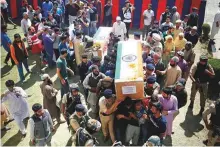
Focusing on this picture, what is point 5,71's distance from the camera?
33.8ft

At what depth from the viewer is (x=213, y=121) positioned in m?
6.45

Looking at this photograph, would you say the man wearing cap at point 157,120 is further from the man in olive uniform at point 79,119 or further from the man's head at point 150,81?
the man in olive uniform at point 79,119

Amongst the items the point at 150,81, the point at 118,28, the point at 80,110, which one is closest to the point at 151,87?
the point at 150,81

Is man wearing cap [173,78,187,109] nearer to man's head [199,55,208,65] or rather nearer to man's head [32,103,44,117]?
man's head [199,55,208,65]

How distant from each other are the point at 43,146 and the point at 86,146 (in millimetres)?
1535

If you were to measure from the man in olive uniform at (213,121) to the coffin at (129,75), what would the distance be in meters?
1.50

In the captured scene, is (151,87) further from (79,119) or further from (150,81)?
(79,119)

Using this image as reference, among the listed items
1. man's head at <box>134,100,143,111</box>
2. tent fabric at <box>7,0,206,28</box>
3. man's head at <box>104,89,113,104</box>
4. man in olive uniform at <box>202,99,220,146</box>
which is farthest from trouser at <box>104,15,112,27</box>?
man in olive uniform at <box>202,99,220,146</box>

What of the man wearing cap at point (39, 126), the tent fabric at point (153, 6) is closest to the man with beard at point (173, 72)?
the man wearing cap at point (39, 126)

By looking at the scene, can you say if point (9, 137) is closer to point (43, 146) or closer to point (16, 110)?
point (16, 110)

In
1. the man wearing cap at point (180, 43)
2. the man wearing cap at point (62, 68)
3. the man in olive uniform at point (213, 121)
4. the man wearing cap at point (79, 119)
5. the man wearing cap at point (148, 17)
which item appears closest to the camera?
the man wearing cap at point (79, 119)

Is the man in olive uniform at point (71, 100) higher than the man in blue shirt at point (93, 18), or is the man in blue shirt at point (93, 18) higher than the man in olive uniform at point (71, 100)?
the man in blue shirt at point (93, 18)

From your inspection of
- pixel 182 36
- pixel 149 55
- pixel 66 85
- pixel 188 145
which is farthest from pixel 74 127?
pixel 182 36

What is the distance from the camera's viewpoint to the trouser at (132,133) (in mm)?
6382
